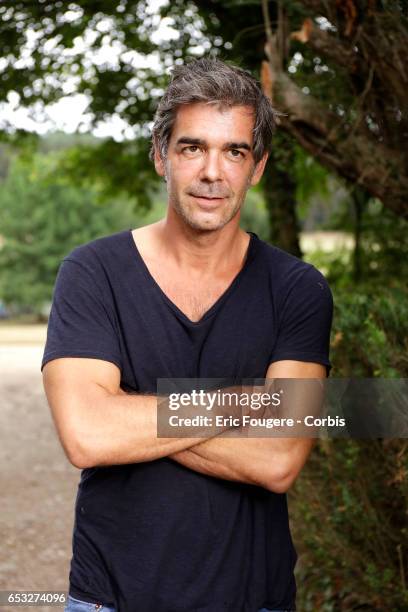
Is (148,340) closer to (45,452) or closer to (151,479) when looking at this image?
(151,479)

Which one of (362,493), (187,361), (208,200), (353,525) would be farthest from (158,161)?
(353,525)

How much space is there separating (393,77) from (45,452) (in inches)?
319

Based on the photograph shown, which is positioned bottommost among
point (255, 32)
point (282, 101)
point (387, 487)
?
point (387, 487)

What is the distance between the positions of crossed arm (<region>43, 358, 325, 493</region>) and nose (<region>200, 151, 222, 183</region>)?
603 millimetres

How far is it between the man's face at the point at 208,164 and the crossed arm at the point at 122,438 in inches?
20.6

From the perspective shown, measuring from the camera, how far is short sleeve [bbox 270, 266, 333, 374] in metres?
2.71

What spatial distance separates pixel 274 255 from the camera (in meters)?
2.85

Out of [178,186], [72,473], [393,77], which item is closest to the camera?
[178,186]

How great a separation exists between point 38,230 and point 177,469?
196 feet

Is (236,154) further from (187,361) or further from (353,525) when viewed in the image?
(353,525)

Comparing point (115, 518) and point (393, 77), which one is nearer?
point (115, 518)

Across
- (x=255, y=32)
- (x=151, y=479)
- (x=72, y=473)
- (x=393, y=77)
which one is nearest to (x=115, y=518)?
(x=151, y=479)

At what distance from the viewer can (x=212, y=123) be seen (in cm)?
274

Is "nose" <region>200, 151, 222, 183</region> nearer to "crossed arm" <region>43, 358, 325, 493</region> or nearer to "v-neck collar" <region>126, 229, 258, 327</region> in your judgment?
"v-neck collar" <region>126, 229, 258, 327</region>
